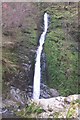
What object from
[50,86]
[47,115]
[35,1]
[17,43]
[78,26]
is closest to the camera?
[47,115]

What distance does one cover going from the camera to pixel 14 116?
18.3 ft

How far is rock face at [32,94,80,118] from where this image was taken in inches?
220

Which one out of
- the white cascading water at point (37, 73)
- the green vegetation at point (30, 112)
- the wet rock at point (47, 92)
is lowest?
the green vegetation at point (30, 112)

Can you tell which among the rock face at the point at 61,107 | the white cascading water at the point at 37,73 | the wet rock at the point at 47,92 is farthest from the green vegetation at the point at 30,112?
the wet rock at the point at 47,92

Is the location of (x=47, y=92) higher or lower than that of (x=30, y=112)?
higher

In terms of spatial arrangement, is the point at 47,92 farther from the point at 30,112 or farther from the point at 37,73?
the point at 30,112

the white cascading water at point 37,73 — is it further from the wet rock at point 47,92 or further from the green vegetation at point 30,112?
the green vegetation at point 30,112

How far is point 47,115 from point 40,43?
12.7 ft

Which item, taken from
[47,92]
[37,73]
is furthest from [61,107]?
[37,73]

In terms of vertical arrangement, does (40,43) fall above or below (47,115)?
above

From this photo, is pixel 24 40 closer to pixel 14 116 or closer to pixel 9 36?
pixel 9 36

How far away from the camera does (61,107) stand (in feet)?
19.3

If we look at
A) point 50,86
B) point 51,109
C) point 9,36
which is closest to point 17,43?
point 9,36

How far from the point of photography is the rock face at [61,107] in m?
5.60
